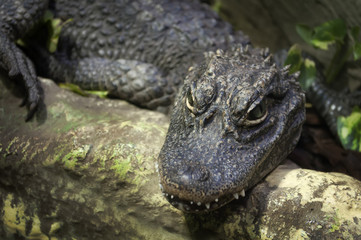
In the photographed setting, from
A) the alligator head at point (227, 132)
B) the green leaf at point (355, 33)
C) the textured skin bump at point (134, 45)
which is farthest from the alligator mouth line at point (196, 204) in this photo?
the green leaf at point (355, 33)

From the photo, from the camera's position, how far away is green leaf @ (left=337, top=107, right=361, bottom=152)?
3.13m

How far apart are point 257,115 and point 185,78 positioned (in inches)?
28.7

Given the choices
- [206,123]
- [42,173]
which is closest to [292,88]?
[206,123]

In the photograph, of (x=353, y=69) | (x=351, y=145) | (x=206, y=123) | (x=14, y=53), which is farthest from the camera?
(x=353, y=69)

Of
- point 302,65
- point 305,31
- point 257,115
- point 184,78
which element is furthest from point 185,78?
point 305,31

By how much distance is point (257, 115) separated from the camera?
2221 millimetres

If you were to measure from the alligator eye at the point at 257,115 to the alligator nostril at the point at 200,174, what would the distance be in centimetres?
45

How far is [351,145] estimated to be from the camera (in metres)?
3.13

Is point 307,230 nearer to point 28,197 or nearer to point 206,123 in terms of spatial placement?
point 206,123

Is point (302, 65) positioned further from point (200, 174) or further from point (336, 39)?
point (200, 174)

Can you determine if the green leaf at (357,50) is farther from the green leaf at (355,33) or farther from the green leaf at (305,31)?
the green leaf at (305,31)

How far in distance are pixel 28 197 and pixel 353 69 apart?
9.85ft

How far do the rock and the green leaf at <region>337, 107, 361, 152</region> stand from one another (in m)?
1.05

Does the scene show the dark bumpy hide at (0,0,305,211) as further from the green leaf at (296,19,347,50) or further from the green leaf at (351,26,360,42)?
the green leaf at (351,26,360,42)
